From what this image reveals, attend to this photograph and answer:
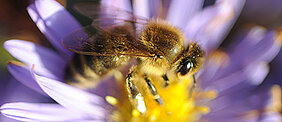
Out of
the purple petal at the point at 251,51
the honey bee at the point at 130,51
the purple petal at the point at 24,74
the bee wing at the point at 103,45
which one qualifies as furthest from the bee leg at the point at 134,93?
the purple petal at the point at 251,51

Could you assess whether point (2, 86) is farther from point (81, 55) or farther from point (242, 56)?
point (242, 56)

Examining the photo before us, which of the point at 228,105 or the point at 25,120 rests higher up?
the point at 228,105

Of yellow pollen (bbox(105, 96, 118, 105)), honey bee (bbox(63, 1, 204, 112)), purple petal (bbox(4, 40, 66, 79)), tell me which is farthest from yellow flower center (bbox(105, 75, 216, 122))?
purple petal (bbox(4, 40, 66, 79))

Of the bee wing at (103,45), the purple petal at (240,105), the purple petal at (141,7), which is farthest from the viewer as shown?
the purple petal at (141,7)

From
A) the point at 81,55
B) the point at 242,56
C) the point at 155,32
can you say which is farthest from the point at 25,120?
the point at 242,56

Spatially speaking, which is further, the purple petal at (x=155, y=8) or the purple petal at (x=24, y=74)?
the purple petal at (x=155, y=8)

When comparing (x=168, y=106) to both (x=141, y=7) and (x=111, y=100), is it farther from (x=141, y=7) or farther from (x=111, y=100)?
(x=141, y=7)

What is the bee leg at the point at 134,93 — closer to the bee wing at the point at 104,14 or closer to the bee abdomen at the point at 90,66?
the bee abdomen at the point at 90,66
